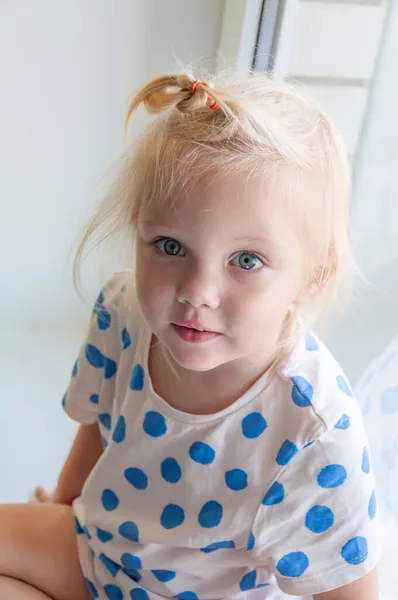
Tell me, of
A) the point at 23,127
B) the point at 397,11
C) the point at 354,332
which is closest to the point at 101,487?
the point at 354,332

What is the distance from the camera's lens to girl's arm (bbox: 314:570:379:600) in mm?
645

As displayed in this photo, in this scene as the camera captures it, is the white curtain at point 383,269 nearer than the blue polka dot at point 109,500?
No

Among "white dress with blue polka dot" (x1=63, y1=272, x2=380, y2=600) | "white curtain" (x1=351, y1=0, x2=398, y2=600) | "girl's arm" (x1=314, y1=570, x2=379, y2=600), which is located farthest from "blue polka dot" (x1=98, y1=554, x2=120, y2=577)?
"white curtain" (x1=351, y1=0, x2=398, y2=600)

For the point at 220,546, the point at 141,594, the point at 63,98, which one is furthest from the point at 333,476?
the point at 63,98

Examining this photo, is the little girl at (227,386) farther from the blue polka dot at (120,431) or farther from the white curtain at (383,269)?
the white curtain at (383,269)

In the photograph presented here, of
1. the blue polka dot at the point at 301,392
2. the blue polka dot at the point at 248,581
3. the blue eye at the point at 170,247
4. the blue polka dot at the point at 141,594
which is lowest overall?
the blue polka dot at the point at 141,594

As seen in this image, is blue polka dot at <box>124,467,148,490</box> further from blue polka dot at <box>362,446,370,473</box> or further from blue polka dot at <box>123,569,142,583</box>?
blue polka dot at <box>362,446,370,473</box>

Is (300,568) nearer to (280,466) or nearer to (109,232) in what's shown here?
(280,466)

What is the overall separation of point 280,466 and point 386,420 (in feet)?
0.98

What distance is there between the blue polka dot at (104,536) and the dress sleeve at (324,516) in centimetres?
17

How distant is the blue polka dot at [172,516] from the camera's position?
27.0 inches

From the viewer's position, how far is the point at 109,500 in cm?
73

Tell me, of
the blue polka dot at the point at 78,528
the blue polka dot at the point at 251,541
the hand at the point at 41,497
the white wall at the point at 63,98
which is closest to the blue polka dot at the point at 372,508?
the blue polka dot at the point at 251,541

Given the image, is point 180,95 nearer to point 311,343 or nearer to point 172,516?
point 311,343
